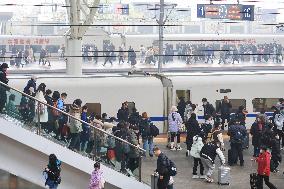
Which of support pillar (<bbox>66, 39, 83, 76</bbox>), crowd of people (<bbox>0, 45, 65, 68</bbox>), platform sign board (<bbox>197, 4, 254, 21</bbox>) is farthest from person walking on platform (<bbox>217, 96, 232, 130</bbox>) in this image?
crowd of people (<bbox>0, 45, 65, 68</bbox>)

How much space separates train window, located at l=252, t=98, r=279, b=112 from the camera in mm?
22781

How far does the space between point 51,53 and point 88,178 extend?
95.3 feet

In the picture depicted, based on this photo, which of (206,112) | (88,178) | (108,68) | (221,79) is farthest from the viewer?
(108,68)

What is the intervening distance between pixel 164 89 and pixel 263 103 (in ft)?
13.2

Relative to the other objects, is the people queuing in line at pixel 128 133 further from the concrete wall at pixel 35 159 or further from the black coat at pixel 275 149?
the concrete wall at pixel 35 159

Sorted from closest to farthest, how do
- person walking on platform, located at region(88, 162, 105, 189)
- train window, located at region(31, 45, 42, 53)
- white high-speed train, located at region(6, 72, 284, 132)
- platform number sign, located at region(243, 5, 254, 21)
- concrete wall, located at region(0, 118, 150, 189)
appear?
person walking on platform, located at region(88, 162, 105, 189) < concrete wall, located at region(0, 118, 150, 189) < white high-speed train, located at region(6, 72, 284, 132) < platform number sign, located at region(243, 5, 254, 21) < train window, located at region(31, 45, 42, 53)

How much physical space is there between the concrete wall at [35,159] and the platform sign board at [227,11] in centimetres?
1916

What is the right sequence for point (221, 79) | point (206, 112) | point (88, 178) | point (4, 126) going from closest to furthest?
point (4, 126) < point (88, 178) < point (206, 112) < point (221, 79)

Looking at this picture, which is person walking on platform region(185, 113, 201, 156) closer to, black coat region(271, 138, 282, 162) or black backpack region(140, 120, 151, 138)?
black backpack region(140, 120, 151, 138)

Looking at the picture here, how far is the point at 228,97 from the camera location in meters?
22.5

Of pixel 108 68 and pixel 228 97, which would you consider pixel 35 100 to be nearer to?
pixel 228 97

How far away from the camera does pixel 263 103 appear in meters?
22.9

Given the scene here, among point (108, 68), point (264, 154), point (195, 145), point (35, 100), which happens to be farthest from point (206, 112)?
point (108, 68)

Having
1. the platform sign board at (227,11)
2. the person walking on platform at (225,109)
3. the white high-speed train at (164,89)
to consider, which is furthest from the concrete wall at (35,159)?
the platform sign board at (227,11)
